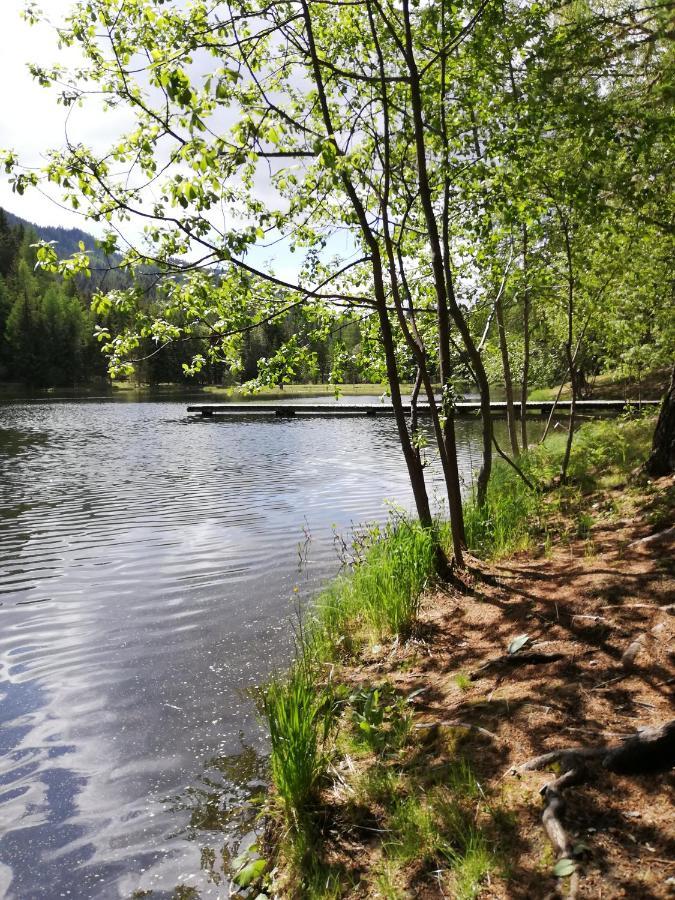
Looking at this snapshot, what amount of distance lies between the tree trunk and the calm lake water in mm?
4250

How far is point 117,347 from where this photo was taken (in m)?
5.61

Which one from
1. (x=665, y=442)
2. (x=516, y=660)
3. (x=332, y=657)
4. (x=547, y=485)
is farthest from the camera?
(x=547, y=485)

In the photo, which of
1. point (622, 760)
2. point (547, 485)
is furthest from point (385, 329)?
point (547, 485)

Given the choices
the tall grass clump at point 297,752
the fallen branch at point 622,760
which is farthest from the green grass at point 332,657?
the fallen branch at point 622,760

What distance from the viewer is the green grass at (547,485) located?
8445 mm

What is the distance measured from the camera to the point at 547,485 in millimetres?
11977

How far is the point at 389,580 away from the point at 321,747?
2.54m

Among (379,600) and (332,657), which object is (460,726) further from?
(379,600)

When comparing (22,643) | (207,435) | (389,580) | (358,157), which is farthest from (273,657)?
(207,435)

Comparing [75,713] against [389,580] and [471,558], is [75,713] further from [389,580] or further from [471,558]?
[471,558]

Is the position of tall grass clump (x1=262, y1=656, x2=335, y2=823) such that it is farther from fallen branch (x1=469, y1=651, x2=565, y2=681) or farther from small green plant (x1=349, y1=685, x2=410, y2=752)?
fallen branch (x1=469, y1=651, x2=565, y2=681)

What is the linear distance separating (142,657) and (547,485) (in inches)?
332

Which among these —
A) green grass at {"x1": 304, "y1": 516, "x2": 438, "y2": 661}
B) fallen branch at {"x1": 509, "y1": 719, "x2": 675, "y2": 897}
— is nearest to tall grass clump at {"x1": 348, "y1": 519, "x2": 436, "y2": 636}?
green grass at {"x1": 304, "y1": 516, "x2": 438, "y2": 661}

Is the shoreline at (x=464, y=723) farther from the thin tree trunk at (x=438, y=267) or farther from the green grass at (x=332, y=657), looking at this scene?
the thin tree trunk at (x=438, y=267)
